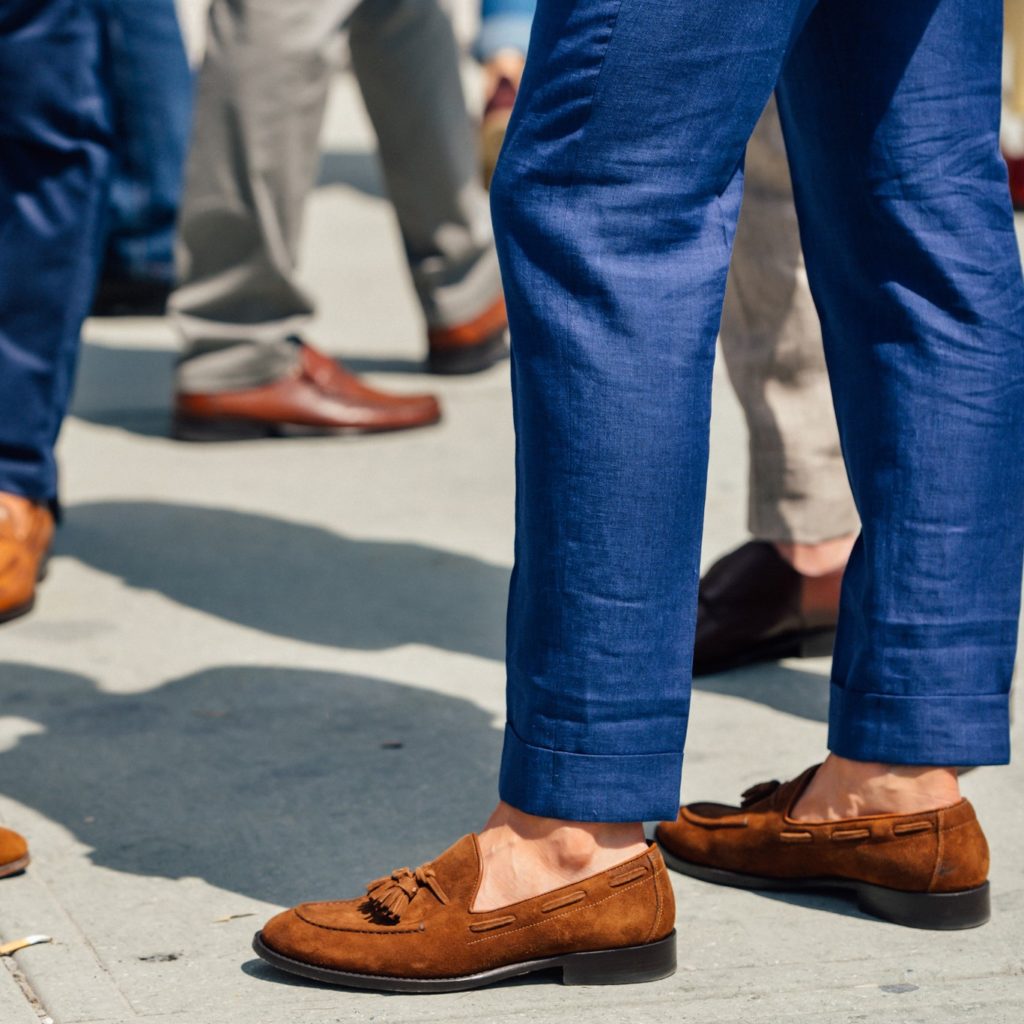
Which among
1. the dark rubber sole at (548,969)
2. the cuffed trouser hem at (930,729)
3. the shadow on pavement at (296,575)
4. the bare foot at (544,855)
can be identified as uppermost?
the cuffed trouser hem at (930,729)

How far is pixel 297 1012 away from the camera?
5.19 feet

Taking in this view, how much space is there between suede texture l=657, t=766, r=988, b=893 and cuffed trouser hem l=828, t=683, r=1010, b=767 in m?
0.06

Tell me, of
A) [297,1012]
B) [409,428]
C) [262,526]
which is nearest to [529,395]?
[297,1012]

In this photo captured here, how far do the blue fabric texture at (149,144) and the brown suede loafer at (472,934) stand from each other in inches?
127

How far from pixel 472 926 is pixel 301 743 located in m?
0.66

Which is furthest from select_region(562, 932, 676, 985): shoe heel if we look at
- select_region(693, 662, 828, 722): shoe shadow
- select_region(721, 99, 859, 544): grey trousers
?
select_region(721, 99, 859, 544): grey trousers

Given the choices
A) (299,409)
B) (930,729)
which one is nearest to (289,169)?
(299,409)

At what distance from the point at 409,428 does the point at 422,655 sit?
1181mm

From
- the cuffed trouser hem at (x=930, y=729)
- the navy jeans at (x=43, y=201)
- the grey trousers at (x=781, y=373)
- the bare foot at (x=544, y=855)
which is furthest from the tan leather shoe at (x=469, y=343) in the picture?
the bare foot at (x=544, y=855)

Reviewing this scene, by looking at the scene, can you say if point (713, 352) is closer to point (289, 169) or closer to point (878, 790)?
point (878, 790)

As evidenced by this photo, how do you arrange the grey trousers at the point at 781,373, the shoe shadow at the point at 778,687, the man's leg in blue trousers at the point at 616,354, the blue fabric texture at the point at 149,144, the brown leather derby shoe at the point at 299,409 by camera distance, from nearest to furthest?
1. the man's leg in blue trousers at the point at 616,354
2. the shoe shadow at the point at 778,687
3. the grey trousers at the point at 781,373
4. the brown leather derby shoe at the point at 299,409
5. the blue fabric texture at the point at 149,144

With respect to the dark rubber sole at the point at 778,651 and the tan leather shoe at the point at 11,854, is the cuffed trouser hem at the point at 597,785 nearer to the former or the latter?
the tan leather shoe at the point at 11,854

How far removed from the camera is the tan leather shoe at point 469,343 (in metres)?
4.08

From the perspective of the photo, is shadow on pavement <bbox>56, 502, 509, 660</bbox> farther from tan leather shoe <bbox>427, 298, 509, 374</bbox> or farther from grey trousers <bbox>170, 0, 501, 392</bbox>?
tan leather shoe <bbox>427, 298, 509, 374</bbox>
